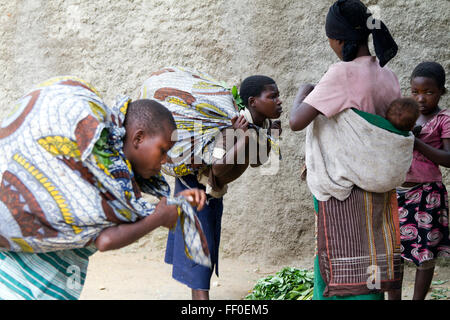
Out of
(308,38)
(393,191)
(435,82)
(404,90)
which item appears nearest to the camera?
(393,191)

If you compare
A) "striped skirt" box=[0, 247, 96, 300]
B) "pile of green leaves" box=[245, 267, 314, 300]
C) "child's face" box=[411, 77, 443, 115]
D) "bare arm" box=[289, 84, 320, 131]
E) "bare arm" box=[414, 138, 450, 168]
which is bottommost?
"striped skirt" box=[0, 247, 96, 300]

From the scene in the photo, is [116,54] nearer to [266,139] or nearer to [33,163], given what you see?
[266,139]

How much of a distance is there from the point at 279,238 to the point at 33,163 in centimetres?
349

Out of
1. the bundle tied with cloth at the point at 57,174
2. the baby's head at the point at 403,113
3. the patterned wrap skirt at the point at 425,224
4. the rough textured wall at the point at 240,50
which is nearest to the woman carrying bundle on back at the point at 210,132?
the baby's head at the point at 403,113

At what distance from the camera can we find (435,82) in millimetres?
3348

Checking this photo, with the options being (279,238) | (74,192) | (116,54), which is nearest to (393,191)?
(74,192)

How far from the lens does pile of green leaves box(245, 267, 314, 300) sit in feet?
12.7

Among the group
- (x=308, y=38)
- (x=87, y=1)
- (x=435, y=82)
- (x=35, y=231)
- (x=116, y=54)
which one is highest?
(x=87, y=1)

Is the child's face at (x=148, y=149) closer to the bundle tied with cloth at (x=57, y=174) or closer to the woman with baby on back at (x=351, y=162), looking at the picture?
the bundle tied with cloth at (x=57, y=174)

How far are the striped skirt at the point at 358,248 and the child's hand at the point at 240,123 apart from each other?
2.20 feet

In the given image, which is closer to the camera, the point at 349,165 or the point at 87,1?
the point at 349,165

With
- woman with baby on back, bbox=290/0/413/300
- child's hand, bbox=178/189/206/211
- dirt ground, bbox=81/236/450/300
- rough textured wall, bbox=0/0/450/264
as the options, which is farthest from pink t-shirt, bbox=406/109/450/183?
child's hand, bbox=178/189/206/211

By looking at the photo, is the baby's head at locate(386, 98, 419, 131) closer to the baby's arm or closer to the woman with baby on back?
the woman with baby on back

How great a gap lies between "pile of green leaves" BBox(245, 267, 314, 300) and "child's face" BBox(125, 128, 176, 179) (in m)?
2.26
